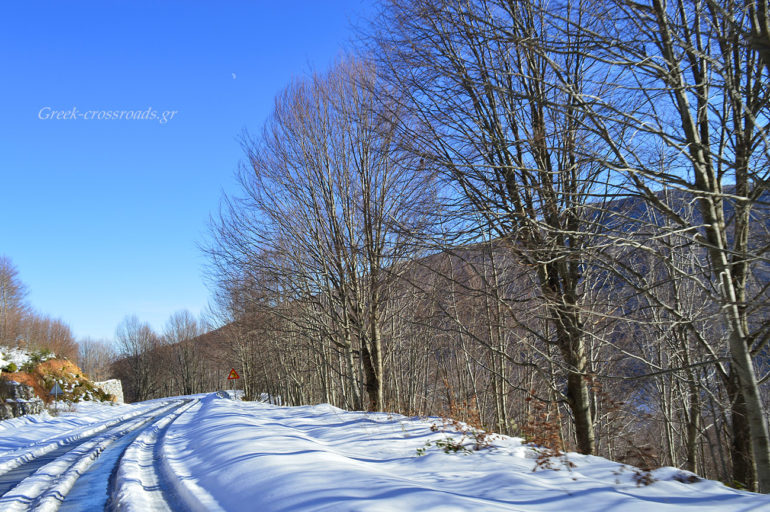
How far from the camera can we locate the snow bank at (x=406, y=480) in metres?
4.18

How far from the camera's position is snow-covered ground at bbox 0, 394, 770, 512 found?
4.22 m

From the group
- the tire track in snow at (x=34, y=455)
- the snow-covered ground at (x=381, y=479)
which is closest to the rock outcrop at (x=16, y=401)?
the tire track in snow at (x=34, y=455)

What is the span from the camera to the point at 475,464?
592 cm

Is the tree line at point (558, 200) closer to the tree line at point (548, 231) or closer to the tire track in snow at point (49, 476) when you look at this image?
the tree line at point (548, 231)

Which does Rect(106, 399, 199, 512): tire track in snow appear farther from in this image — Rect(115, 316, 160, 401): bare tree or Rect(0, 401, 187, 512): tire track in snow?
Rect(115, 316, 160, 401): bare tree

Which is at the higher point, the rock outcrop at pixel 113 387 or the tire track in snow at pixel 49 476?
the tire track in snow at pixel 49 476

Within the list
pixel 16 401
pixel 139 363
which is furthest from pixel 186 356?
pixel 16 401

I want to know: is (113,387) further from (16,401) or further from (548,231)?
(548,231)

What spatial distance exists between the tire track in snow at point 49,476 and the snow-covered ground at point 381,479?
23.9 inches

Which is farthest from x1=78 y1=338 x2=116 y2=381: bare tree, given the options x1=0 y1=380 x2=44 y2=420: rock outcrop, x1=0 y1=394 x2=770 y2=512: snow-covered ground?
x1=0 y1=394 x2=770 y2=512: snow-covered ground

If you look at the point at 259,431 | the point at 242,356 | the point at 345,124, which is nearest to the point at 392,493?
the point at 259,431

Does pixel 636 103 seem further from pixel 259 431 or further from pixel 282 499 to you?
pixel 259 431

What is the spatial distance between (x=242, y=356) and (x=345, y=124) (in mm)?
30961

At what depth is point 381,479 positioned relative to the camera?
5035 mm
